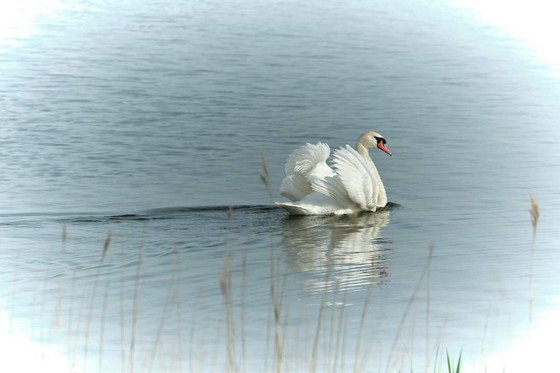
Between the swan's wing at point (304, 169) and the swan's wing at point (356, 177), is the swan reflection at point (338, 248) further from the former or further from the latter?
the swan's wing at point (304, 169)

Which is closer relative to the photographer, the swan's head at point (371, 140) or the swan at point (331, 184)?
the swan at point (331, 184)

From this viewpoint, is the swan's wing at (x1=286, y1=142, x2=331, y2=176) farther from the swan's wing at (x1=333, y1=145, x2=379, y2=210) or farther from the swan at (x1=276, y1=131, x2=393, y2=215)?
the swan's wing at (x1=333, y1=145, x2=379, y2=210)

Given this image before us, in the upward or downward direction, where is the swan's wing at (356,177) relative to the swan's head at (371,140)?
downward

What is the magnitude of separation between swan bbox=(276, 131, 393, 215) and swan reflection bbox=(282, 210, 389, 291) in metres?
0.12

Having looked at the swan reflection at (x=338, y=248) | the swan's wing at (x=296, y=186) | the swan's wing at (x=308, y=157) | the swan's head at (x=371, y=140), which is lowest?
the swan reflection at (x=338, y=248)

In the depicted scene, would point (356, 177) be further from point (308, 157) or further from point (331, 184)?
point (308, 157)

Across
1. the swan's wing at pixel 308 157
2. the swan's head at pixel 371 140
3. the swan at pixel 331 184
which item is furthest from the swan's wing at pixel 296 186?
the swan's head at pixel 371 140

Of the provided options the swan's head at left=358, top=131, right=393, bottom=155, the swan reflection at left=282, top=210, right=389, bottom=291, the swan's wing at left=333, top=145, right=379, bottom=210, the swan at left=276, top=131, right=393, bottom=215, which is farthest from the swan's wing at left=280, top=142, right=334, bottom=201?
the swan's head at left=358, top=131, right=393, bottom=155

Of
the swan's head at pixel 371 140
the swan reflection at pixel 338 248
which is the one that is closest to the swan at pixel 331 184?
the swan reflection at pixel 338 248

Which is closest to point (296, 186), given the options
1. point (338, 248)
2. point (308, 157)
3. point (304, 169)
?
point (304, 169)

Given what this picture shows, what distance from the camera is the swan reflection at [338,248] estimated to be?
9.20 metres

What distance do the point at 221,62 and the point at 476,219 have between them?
11.9m

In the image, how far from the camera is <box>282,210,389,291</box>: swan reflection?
920cm

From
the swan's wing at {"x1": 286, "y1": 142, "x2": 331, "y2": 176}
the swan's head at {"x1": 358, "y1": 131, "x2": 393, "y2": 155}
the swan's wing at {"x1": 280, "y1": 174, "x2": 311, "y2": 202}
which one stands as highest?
the swan's head at {"x1": 358, "y1": 131, "x2": 393, "y2": 155}
